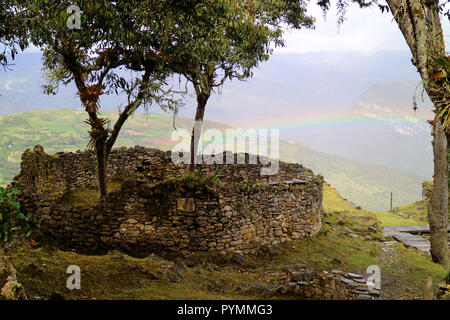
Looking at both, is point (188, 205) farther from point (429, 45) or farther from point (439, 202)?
point (439, 202)

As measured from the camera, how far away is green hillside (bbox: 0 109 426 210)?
157 ft

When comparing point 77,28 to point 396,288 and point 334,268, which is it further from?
point 396,288

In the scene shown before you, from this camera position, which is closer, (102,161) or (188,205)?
(188,205)

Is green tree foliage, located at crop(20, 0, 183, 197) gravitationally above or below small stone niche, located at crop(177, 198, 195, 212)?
above

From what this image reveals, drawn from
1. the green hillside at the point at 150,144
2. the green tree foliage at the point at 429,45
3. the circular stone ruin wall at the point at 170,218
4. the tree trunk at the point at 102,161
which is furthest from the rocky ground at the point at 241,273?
the green hillside at the point at 150,144

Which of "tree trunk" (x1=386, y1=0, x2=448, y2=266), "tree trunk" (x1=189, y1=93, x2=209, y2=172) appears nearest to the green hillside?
"tree trunk" (x1=189, y1=93, x2=209, y2=172)

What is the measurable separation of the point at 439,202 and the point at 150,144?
40598 millimetres

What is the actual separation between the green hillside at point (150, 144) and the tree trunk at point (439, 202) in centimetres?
2964

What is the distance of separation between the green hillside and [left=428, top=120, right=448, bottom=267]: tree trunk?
29.6m

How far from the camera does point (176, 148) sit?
19641mm

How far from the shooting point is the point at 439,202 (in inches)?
592

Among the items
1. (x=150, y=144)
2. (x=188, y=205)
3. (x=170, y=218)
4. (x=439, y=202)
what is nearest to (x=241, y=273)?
(x=188, y=205)

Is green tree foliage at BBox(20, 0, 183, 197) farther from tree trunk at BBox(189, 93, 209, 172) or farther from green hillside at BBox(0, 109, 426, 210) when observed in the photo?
green hillside at BBox(0, 109, 426, 210)

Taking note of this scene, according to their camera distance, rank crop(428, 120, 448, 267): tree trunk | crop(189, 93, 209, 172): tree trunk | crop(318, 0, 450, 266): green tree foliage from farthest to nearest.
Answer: crop(189, 93, 209, 172): tree trunk, crop(428, 120, 448, 267): tree trunk, crop(318, 0, 450, 266): green tree foliage
